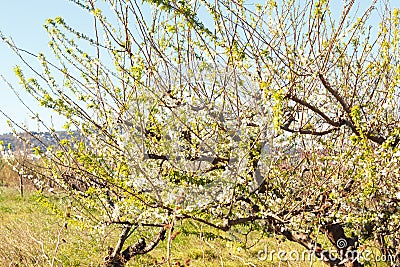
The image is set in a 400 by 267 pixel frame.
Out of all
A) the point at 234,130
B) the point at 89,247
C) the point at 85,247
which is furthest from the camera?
the point at 85,247

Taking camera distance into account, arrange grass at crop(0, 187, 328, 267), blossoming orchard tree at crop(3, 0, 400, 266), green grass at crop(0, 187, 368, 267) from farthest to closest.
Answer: grass at crop(0, 187, 328, 267), green grass at crop(0, 187, 368, 267), blossoming orchard tree at crop(3, 0, 400, 266)

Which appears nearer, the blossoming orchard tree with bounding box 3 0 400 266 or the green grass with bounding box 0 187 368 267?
the blossoming orchard tree with bounding box 3 0 400 266

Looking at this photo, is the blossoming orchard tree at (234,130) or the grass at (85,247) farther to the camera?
the grass at (85,247)

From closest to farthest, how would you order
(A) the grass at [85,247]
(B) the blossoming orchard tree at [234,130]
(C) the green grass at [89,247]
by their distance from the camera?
(B) the blossoming orchard tree at [234,130] < (C) the green grass at [89,247] < (A) the grass at [85,247]

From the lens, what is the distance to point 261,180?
129 inches

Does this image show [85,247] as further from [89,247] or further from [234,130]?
[234,130]

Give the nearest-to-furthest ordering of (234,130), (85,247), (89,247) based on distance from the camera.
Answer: (234,130), (89,247), (85,247)

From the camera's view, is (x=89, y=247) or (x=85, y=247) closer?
(x=89, y=247)

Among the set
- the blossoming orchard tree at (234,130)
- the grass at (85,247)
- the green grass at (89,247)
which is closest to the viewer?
the blossoming orchard tree at (234,130)

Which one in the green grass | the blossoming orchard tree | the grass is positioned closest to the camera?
the blossoming orchard tree

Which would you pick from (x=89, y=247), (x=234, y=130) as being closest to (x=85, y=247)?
(x=89, y=247)

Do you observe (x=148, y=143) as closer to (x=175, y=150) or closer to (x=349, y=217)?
(x=175, y=150)

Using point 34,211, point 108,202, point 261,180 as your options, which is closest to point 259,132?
point 261,180

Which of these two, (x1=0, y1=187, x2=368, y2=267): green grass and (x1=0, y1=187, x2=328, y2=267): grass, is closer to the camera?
(x1=0, y1=187, x2=368, y2=267): green grass
